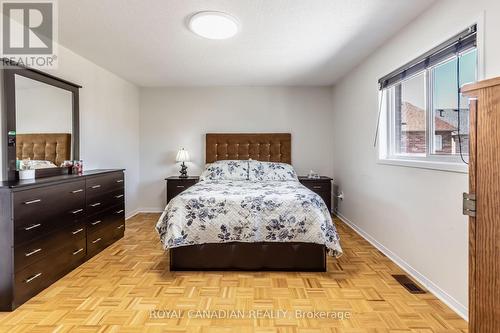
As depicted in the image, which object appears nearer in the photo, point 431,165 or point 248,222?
point 431,165

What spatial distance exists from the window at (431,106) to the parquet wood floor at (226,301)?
3.63 ft

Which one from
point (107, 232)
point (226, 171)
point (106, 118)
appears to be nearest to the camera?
point (107, 232)

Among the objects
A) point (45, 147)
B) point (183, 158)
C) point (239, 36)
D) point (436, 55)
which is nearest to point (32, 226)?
point (45, 147)

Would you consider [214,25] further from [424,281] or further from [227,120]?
[424,281]

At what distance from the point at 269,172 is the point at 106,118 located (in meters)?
2.49

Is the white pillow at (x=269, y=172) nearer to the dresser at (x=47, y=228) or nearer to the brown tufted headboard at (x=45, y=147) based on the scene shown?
the dresser at (x=47, y=228)

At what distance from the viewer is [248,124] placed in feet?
16.3

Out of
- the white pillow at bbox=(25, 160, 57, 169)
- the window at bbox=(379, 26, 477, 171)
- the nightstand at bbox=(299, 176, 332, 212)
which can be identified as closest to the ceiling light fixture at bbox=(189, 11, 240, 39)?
the window at bbox=(379, 26, 477, 171)

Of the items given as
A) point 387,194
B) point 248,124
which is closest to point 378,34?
point 387,194

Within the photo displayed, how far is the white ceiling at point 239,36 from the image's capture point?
7.29ft

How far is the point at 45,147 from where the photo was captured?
274 cm

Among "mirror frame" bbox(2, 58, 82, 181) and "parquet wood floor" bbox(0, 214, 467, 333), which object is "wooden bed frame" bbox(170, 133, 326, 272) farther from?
"mirror frame" bbox(2, 58, 82, 181)

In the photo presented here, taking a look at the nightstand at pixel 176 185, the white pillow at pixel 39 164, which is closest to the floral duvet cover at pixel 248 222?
the white pillow at pixel 39 164

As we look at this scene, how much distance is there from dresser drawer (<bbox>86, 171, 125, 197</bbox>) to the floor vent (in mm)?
3036
